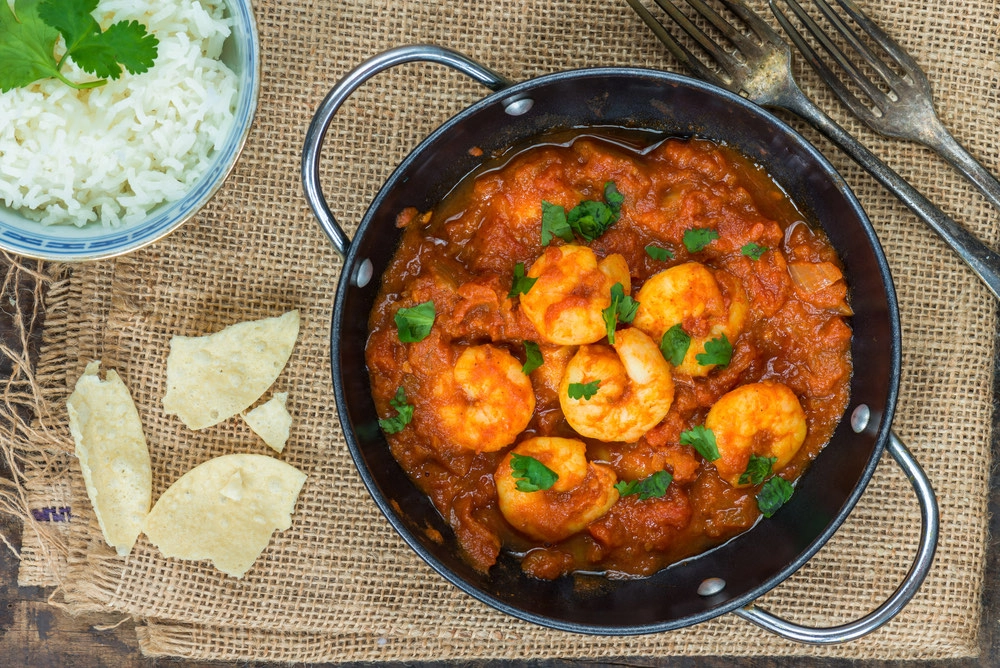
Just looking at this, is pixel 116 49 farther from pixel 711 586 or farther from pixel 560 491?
pixel 711 586

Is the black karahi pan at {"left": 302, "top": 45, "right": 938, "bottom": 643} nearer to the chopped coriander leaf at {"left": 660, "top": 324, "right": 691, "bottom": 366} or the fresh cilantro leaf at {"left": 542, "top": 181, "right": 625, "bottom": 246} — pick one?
the fresh cilantro leaf at {"left": 542, "top": 181, "right": 625, "bottom": 246}

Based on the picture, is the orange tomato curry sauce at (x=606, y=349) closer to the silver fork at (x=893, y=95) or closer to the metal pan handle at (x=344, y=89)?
the metal pan handle at (x=344, y=89)

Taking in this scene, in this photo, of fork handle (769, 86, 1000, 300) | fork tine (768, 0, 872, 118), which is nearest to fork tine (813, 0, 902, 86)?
fork tine (768, 0, 872, 118)

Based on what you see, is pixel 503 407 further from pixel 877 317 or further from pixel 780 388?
pixel 877 317

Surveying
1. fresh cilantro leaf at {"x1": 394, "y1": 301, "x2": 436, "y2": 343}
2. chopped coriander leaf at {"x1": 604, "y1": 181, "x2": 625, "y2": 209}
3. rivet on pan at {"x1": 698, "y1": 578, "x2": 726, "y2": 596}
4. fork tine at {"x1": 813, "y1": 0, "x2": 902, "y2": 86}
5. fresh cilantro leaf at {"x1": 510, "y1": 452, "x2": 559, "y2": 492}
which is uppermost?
fork tine at {"x1": 813, "y1": 0, "x2": 902, "y2": 86}

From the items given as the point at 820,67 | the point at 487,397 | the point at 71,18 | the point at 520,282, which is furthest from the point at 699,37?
the point at 71,18

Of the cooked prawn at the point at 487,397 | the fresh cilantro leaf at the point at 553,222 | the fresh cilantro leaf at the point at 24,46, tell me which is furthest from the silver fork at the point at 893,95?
the fresh cilantro leaf at the point at 24,46
